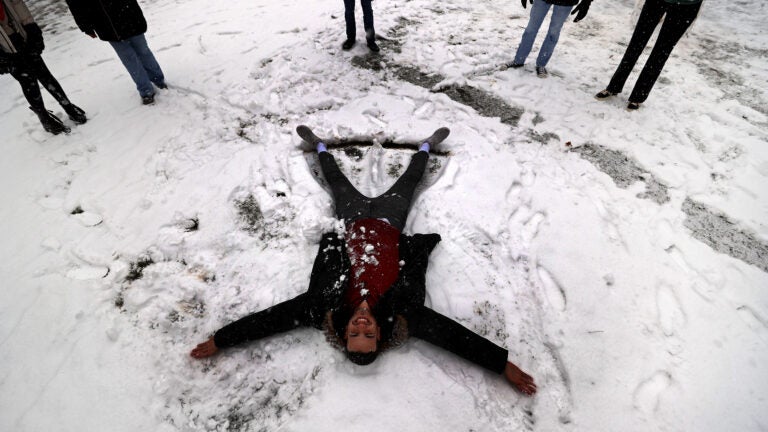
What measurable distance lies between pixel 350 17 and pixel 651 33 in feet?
11.4

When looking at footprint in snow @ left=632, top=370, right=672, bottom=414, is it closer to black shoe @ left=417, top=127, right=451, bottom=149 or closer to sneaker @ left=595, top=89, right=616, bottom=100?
black shoe @ left=417, top=127, right=451, bottom=149

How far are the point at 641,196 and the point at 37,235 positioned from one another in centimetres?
535

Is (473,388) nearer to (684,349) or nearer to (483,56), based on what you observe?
(684,349)

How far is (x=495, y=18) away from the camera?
5.64m

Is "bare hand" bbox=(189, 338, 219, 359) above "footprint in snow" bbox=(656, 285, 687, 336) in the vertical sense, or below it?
above

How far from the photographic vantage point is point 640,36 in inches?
141

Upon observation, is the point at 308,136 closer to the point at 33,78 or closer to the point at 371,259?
the point at 371,259

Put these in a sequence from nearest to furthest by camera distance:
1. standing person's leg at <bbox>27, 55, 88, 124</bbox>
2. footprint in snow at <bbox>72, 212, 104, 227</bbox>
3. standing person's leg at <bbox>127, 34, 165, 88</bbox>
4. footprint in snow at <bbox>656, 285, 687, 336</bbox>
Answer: footprint in snow at <bbox>656, 285, 687, 336</bbox> → footprint in snow at <bbox>72, 212, 104, 227</bbox> → standing person's leg at <bbox>27, 55, 88, 124</bbox> → standing person's leg at <bbox>127, 34, 165, 88</bbox>

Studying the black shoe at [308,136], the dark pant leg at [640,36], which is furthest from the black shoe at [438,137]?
the dark pant leg at [640,36]

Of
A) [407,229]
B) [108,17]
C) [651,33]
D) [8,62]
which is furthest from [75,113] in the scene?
[651,33]

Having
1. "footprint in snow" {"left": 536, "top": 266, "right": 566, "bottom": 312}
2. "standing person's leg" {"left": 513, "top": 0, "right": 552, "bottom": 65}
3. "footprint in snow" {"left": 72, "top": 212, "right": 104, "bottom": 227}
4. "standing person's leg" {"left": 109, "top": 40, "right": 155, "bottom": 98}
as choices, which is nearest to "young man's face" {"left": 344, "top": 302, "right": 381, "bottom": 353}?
"footprint in snow" {"left": 536, "top": 266, "right": 566, "bottom": 312}

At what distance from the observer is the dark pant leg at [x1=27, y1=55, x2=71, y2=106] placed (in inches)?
133

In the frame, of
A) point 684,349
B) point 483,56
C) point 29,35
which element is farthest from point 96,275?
point 483,56

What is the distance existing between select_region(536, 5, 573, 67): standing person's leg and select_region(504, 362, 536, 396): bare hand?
12.8ft
